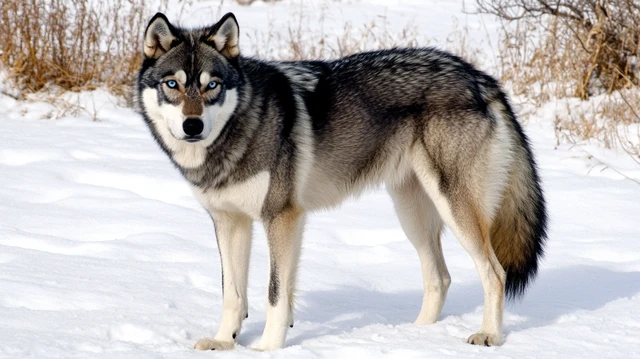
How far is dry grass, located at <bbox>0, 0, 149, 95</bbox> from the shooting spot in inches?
329

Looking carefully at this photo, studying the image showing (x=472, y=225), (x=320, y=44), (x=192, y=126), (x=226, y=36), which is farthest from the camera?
(x=320, y=44)

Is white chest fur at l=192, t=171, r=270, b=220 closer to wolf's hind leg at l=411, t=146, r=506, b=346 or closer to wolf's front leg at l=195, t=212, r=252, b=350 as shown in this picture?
wolf's front leg at l=195, t=212, r=252, b=350

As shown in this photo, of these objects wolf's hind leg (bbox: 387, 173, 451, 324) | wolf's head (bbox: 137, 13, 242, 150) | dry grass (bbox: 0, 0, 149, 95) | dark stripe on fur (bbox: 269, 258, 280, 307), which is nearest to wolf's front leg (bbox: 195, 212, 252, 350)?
dark stripe on fur (bbox: 269, 258, 280, 307)

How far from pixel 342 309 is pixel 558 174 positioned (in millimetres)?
3251

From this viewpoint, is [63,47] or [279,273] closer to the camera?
[279,273]

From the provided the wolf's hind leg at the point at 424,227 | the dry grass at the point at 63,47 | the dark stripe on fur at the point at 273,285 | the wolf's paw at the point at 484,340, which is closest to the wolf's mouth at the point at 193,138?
the dark stripe on fur at the point at 273,285

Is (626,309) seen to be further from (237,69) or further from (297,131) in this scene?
(237,69)

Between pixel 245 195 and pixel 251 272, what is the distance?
1287 mm

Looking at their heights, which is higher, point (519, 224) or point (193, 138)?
point (193, 138)

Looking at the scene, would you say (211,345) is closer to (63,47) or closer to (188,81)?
(188,81)

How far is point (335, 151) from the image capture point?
404 cm

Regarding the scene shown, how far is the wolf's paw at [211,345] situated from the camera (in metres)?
3.63

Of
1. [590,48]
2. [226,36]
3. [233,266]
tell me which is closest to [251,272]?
[233,266]

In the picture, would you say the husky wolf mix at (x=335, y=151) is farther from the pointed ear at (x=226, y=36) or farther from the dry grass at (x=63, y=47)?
the dry grass at (x=63, y=47)
